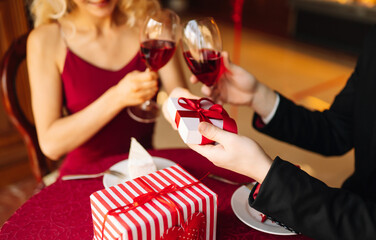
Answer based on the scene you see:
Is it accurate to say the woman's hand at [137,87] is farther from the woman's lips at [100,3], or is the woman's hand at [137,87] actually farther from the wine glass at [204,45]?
the woman's lips at [100,3]

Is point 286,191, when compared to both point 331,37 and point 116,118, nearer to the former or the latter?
point 116,118

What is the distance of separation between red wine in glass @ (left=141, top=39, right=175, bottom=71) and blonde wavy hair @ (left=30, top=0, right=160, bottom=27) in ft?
1.38

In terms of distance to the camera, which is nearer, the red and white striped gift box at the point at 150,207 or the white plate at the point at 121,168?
the red and white striped gift box at the point at 150,207

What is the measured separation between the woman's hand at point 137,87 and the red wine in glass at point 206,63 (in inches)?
5.5

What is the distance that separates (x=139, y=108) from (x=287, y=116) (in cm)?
65

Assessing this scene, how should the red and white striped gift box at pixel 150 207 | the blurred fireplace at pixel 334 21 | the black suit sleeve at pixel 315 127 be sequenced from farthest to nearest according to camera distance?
1. the blurred fireplace at pixel 334 21
2. the black suit sleeve at pixel 315 127
3. the red and white striped gift box at pixel 150 207

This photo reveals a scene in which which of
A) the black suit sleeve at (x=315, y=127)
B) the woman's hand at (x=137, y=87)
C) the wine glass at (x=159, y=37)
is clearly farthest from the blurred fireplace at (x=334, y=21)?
the woman's hand at (x=137, y=87)

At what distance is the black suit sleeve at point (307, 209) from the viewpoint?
3.05 feet

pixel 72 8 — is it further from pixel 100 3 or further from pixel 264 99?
pixel 264 99

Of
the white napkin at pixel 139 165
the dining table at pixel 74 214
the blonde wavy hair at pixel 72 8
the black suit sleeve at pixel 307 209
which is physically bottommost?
the dining table at pixel 74 214

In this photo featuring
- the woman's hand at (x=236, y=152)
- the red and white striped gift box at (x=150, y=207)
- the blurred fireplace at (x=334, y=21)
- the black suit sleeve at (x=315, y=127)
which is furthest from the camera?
the blurred fireplace at (x=334, y=21)

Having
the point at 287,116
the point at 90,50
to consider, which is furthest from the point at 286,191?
the point at 90,50

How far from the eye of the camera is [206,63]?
131 centimetres

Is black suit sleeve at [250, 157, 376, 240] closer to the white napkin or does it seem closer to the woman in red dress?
the white napkin
